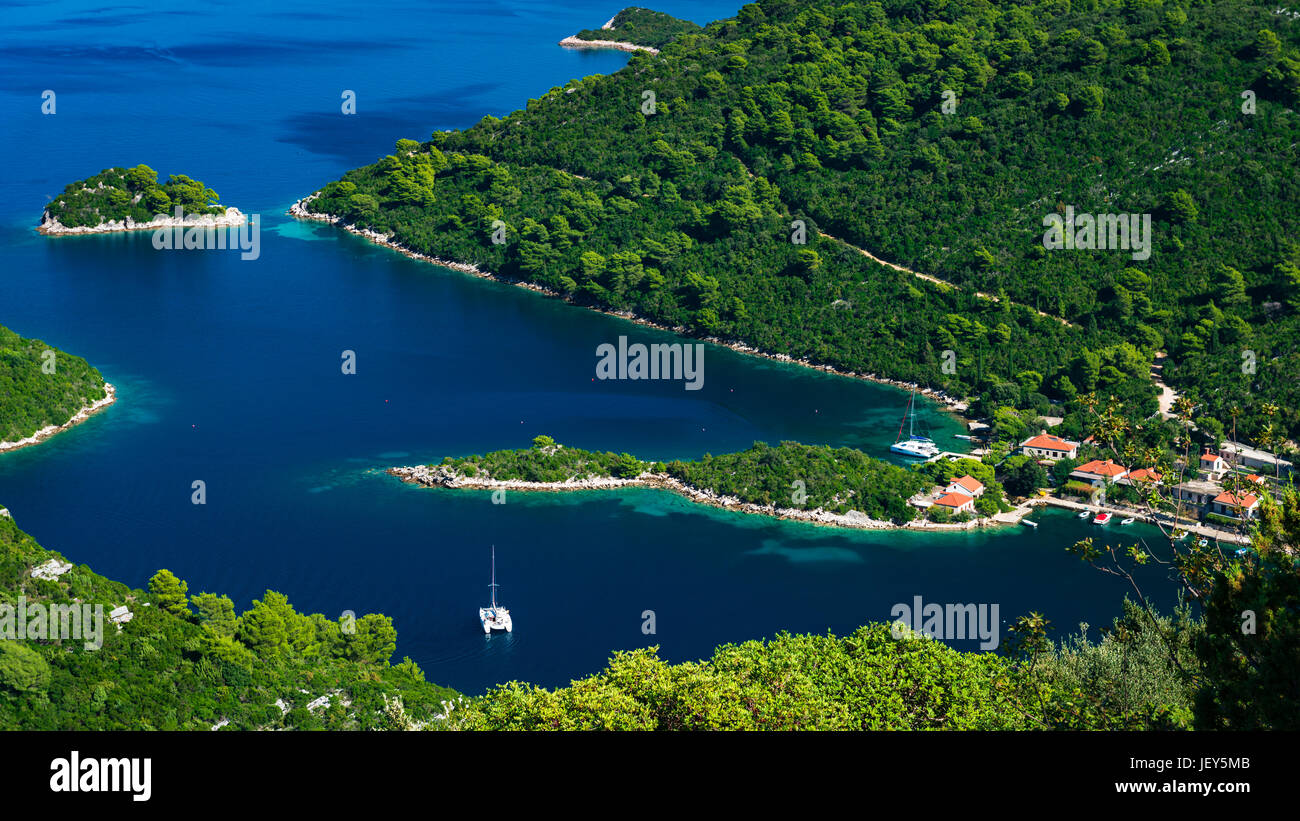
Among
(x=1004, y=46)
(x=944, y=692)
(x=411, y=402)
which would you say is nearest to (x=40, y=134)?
(x=411, y=402)

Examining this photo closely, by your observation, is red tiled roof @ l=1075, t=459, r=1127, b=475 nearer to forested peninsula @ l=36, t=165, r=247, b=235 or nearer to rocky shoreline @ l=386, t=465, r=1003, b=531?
rocky shoreline @ l=386, t=465, r=1003, b=531

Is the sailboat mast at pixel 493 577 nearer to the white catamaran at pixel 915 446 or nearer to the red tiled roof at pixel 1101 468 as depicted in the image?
the white catamaran at pixel 915 446

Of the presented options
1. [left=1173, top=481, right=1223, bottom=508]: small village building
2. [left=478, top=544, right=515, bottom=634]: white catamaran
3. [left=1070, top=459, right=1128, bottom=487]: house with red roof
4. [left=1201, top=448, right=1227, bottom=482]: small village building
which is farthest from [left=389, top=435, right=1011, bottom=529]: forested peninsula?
[left=478, top=544, right=515, bottom=634]: white catamaran

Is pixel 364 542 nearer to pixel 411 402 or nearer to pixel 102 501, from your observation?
pixel 102 501

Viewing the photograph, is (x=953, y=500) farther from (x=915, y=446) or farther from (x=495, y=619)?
(x=495, y=619)

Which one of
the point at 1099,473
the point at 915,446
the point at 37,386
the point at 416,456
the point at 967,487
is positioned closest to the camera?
the point at 967,487

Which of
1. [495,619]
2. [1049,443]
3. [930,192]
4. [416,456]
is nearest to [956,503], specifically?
[1049,443]

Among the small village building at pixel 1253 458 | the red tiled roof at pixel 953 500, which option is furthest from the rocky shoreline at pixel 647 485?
the small village building at pixel 1253 458
